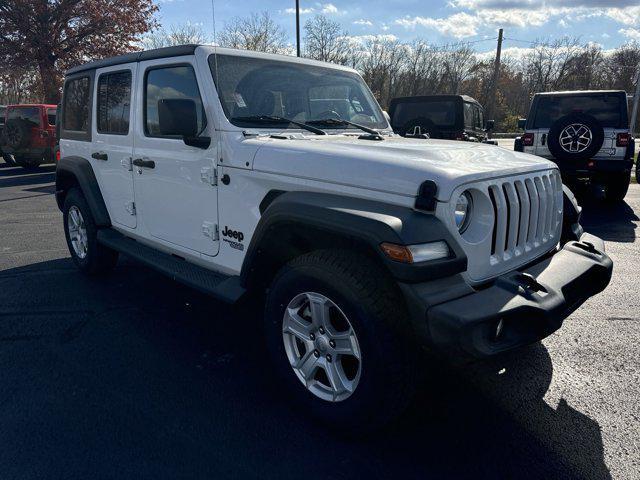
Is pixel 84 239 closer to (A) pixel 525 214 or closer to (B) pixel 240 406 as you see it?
(B) pixel 240 406

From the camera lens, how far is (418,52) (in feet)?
190

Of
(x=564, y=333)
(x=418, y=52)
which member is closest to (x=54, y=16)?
(x=564, y=333)

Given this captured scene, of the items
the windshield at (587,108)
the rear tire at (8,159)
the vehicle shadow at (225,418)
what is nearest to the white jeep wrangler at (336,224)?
the vehicle shadow at (225,418)

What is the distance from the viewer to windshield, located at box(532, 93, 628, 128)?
876 cm

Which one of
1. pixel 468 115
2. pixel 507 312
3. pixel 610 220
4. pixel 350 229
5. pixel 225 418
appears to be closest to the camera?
pixel 507 312

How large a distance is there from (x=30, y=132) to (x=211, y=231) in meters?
13.5

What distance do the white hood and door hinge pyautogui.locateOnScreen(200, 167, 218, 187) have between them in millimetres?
394

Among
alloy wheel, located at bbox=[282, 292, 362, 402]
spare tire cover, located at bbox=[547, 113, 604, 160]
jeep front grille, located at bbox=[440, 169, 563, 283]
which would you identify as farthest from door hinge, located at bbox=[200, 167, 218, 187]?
spare tire cover, located at bbox=[547, 113, 604, 160]

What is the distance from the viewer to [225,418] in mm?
2680

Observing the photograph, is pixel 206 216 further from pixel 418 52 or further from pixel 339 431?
pixel 418 52

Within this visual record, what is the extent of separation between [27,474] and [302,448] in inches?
49.7

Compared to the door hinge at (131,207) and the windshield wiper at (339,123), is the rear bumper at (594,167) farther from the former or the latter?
the door hinge at (131,207)

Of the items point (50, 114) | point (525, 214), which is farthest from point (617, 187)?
point (50, 114)

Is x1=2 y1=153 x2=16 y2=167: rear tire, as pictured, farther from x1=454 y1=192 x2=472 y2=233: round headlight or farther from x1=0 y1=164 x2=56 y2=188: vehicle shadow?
x1=454 y1=192 x2=472 y2=233: round headlight
